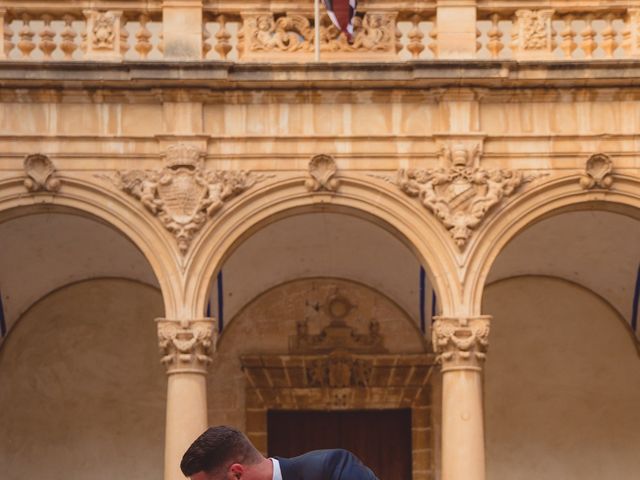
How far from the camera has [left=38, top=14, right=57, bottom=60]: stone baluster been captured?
14.9 m

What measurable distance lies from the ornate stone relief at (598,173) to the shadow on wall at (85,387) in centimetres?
542

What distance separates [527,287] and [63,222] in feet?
17.4

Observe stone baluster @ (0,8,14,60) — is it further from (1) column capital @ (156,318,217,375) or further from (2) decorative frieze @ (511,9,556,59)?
(2) decorative frieze @ (511,9,556,59)

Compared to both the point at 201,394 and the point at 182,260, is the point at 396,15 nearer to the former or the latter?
the point at 182,260

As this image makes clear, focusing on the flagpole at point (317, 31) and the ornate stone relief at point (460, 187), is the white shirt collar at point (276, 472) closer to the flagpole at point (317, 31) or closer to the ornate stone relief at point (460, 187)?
the ornate stone relief at point (460, 187)

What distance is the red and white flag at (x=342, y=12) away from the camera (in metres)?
14.4

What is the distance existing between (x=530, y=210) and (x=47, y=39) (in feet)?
16.2

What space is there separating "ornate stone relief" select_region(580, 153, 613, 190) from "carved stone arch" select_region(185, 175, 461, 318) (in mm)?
1433

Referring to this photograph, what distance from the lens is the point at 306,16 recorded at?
14945 millimetres

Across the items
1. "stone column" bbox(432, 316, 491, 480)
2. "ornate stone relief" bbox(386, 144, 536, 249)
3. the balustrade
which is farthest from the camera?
the balustrade

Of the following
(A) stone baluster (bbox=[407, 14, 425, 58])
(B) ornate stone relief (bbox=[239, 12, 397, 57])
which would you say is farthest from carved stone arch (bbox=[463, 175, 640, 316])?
(B) ornate stone relief (bbox=[239, 12, 397, 57])

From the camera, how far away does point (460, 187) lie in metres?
14.5

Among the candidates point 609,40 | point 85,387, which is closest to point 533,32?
point 609,40

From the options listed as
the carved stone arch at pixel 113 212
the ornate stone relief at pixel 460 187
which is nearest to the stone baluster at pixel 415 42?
the ornate stone relief at pixel 460 187
